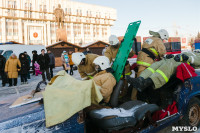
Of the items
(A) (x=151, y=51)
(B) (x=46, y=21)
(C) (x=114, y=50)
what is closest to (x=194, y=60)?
(A) (x=151, y=51)

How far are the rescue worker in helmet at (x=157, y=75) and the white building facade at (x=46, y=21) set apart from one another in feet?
148

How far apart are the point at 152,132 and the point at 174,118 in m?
0.60

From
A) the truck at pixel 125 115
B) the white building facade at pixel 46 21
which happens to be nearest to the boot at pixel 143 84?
the truck at pixel 125 115

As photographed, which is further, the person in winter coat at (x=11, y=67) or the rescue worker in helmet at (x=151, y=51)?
the person in winter coat at (x=11, y=67)

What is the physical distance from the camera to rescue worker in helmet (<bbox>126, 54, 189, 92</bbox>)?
305cm

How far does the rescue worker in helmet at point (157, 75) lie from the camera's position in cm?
305

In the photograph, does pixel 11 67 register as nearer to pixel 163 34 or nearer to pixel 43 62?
pixel 43 62

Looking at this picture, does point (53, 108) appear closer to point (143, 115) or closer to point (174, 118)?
point (143, 115)

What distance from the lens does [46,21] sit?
50344 millimetres

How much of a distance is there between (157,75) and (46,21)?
5108cm

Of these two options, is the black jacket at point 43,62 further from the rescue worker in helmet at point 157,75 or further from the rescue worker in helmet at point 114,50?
the rescue worker in helmet at point 157,75

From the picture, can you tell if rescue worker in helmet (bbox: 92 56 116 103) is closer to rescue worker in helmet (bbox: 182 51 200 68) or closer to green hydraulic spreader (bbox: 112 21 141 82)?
green hydraulic spreader (bbox: 112 21 141 82)

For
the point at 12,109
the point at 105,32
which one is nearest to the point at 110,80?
the point at 12,109

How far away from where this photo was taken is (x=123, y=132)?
2.41 m
